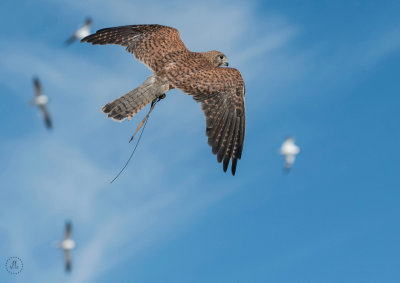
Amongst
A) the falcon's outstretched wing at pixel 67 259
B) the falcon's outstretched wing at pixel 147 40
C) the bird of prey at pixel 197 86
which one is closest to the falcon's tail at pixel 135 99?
the bird of prey at pixel 197 86

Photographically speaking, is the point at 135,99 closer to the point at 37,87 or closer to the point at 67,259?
the point at 37,87

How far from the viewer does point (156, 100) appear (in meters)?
14.3

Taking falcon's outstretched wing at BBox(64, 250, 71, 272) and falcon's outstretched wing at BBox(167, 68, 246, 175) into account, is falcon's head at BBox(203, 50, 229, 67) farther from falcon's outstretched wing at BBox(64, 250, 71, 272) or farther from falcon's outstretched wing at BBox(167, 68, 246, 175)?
falcon's outstretched wing at BBox(64, 250, 71, 272)

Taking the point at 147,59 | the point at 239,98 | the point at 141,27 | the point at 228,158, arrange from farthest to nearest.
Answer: the point at 141,27, the point at 147,59, the point at 239,98, the point at 228,158

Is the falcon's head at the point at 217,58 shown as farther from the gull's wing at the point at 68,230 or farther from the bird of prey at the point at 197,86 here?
the gull's wing at the point at 68,230

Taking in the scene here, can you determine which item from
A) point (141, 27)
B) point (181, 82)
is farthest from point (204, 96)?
point (141, 27)

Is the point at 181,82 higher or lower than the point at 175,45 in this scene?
lower

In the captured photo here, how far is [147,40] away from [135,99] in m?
2.26

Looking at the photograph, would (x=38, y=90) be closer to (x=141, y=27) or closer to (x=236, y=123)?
(x=141, y=27)

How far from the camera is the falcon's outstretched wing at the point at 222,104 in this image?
13.4 m

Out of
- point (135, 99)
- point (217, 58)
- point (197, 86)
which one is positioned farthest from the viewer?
point (217, 58)

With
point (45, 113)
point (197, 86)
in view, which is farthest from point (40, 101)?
point (197, 86)

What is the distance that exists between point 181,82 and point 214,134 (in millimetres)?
1359

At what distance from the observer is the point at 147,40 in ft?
51.6
